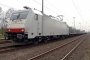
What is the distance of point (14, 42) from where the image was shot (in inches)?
548

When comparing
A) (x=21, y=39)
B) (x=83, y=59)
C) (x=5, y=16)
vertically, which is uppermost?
(x=5, y=16)

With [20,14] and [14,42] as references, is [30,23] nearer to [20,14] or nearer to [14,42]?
[20,14]

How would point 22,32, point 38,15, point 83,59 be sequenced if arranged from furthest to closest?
1. point 38,15
2. point 22,32
3. point 83,59

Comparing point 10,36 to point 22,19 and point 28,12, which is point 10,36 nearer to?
point 22,19

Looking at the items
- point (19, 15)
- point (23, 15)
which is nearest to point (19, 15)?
point (19, 15)

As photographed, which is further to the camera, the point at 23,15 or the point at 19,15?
the point at 19,15

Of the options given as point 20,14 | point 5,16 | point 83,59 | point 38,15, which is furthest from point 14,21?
point 5,16

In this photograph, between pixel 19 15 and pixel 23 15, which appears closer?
pixel 23 15

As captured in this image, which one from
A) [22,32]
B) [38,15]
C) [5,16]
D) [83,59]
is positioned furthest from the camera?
[5,16]

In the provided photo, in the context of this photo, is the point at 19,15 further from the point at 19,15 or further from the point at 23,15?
the point at 23,15

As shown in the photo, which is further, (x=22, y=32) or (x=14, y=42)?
(x=14, y=42)

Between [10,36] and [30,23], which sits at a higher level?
[30,23]

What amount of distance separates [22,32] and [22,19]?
136cm

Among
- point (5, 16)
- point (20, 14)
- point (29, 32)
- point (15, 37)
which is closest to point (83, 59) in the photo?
point (29, 32)
